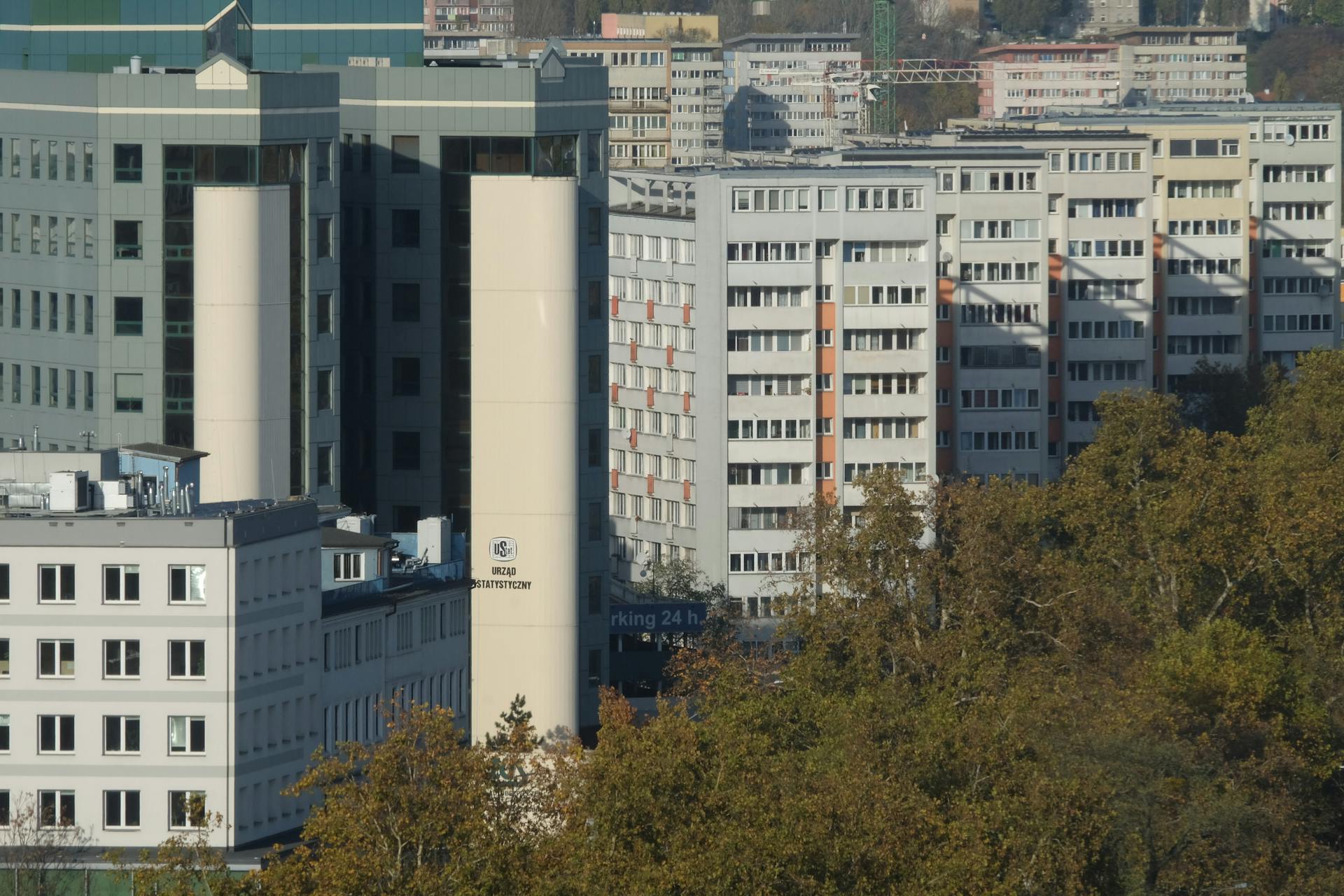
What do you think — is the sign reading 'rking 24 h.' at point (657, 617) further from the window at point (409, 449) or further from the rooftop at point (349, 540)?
the rooftop at point (349, 540)

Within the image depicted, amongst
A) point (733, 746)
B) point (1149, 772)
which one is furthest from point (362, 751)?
point (1149, 772)

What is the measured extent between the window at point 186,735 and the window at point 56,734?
8.97 feet

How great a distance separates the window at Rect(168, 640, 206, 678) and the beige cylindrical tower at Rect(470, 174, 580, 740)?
32.0 metres

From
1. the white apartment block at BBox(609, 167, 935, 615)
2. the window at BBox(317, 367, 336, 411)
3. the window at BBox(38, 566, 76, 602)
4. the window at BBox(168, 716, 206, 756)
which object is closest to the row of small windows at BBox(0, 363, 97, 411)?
the window at BBox(317, 367, 336, 411)

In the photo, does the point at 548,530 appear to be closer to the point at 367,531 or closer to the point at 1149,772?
the point at 367,531

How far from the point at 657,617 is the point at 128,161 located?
1503 inches

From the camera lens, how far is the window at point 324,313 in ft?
441

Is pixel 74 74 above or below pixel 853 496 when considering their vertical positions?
above

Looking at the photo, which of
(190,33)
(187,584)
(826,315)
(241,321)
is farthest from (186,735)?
(826,315)

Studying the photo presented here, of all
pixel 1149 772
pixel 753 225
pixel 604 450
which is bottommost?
pixel 1149 772

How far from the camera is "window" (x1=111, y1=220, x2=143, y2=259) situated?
133750 millimetres

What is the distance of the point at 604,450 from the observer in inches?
5591

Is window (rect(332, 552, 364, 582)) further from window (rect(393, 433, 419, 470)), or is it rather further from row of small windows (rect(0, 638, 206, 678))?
window (rect(393, 433, 419, 470))

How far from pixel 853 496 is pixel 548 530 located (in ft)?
176
